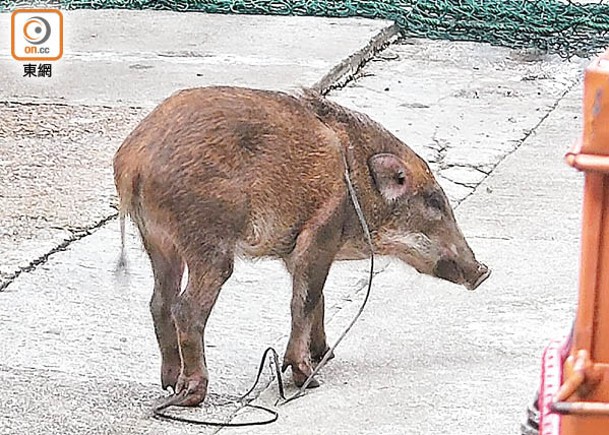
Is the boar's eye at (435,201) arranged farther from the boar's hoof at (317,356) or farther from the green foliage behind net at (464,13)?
the green foliage behind net at (464,13)

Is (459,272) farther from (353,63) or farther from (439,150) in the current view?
(353,63)

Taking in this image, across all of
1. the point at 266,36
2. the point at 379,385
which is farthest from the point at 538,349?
the point at 266,36

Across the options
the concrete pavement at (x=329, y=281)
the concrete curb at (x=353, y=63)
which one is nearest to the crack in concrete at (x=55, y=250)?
the concrete pavement at (x=329, y=281)

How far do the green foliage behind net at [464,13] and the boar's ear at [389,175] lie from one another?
5.80 metres

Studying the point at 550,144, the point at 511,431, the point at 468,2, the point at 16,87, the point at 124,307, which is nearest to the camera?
the point at 511,431

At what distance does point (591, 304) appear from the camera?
1.79 metres

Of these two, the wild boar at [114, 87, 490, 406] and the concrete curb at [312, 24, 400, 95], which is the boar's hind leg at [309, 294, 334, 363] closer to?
the wild boar at [114, 87, 490, 406]

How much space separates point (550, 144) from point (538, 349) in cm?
299

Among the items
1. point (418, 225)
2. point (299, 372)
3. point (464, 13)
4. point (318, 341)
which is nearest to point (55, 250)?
point (318, 341)

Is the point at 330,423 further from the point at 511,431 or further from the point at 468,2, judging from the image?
the point at 468,2

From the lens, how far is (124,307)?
4930mm

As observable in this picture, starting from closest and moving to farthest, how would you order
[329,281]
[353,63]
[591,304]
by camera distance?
[591,304] → [329,281] → [353,63]

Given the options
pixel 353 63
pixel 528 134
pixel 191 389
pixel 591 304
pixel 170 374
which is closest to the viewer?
pixel 591 304

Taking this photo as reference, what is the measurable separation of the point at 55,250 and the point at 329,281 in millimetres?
1052
